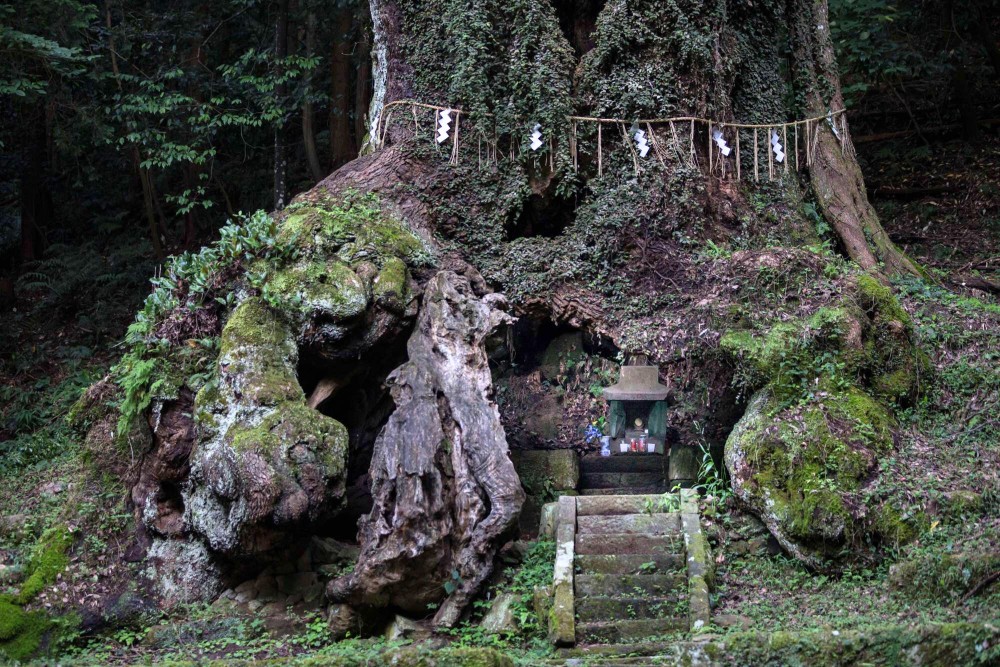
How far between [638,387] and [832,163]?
5774 mm

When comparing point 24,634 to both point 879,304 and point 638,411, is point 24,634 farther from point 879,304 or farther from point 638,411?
point 879,304

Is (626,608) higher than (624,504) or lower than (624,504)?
lower

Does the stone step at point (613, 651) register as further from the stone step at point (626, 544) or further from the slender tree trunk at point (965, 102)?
the slender tree trunk at point (965, 102)

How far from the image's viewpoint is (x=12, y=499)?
38.0 feet

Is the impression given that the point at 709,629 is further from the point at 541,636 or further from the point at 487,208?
the point at 487,208

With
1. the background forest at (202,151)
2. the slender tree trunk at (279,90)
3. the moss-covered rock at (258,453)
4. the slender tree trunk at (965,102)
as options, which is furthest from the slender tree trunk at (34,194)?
the slender tree trunk at (965,102)

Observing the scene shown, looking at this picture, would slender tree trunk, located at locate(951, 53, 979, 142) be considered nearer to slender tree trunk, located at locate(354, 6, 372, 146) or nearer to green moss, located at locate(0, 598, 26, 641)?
slender tree trunk, located at locate(354, 6, 372, 146)

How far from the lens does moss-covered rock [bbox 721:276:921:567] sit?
8.95 metres

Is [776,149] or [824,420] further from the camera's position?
[776,149]

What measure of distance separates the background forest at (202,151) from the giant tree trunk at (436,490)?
8.25ft

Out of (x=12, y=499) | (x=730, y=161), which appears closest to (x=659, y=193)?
(x=730, y=161)

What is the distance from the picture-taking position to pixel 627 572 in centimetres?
901

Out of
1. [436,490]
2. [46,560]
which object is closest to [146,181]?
[46,560]

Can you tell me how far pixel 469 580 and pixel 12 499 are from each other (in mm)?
5850
